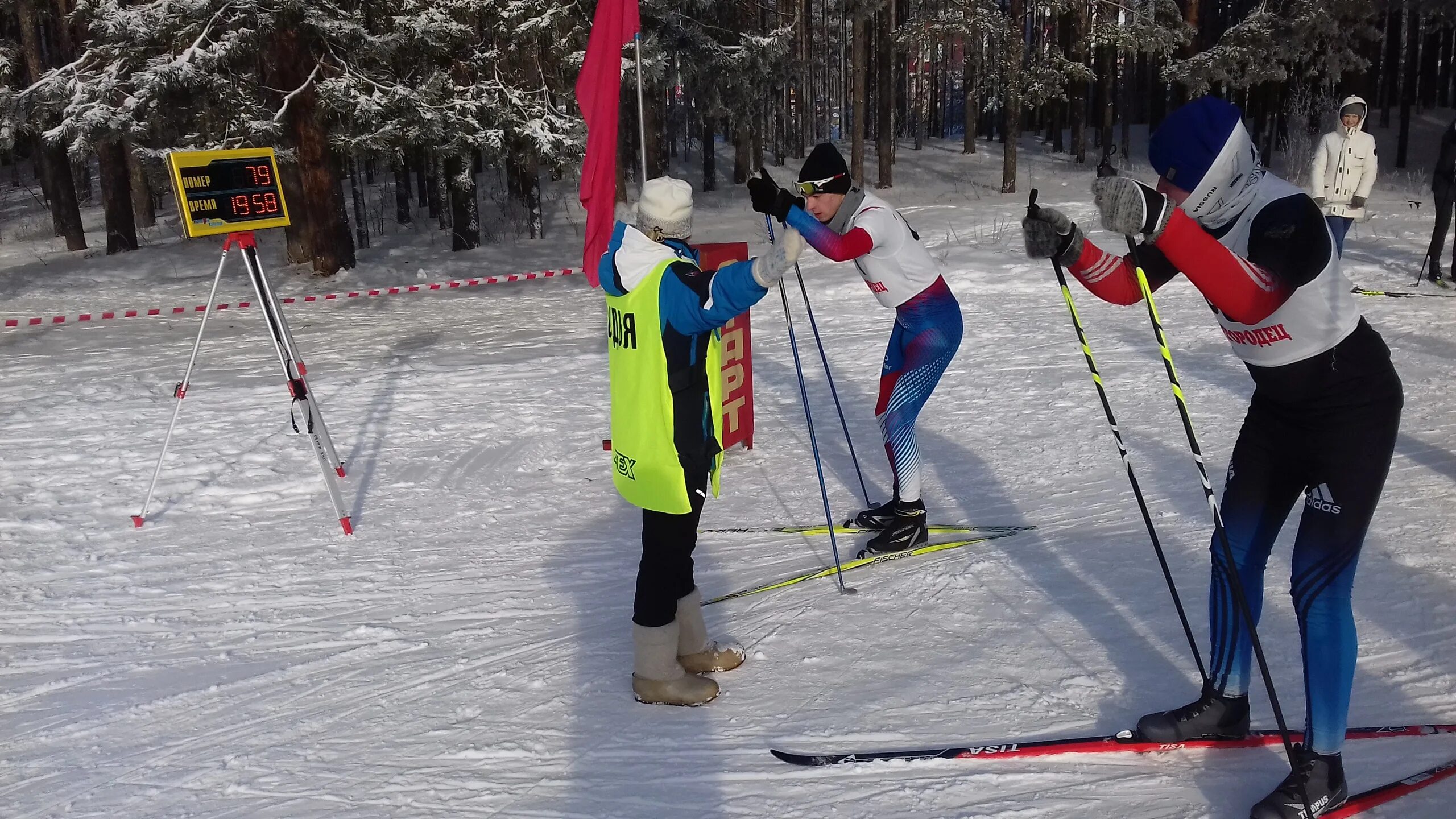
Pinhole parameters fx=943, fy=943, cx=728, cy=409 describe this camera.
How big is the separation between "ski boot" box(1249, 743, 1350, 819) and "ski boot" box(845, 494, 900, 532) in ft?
8.53

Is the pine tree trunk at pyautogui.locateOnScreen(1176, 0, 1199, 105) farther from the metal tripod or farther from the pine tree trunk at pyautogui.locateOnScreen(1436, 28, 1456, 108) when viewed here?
the metal tripod

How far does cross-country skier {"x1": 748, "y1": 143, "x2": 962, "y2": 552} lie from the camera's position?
15.5 feet

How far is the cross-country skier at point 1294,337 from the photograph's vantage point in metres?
2.42

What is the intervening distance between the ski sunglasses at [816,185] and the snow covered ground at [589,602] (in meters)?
1.90

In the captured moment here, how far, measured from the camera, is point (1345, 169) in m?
9.06

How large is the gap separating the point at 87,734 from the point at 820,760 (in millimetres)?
2820

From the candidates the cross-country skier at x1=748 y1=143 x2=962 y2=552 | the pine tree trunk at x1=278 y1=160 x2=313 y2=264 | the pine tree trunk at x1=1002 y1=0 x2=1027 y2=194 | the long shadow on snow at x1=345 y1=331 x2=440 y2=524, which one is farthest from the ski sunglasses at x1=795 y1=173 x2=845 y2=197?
the pine tree trunk at x1=1002 y1=0 x2=1027 y2=194

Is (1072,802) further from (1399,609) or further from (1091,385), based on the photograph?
(1091,385)

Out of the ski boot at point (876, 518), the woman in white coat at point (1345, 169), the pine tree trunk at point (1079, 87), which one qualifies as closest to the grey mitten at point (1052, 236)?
the ski boot at point (876, 518)

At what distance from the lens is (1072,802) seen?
9.38 feet

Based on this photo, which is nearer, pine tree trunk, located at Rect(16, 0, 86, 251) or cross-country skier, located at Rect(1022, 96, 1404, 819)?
cross-country skier, located at Rect(1022, 96, 1404, 819)

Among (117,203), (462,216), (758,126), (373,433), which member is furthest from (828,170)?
(117,203)

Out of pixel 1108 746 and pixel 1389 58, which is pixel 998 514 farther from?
pixel 1389 58

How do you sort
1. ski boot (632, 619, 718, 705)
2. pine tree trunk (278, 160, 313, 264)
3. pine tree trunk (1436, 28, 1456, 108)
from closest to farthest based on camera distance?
ski boot (632, 619, 718, 705) → pine tree trunk (278, 160, 313, 264) → pine tree trunk (1436, 28, 1456, 108)
